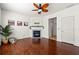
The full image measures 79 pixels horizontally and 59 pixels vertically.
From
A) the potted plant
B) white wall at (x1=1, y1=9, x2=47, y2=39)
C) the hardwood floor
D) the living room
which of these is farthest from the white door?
the potted plant

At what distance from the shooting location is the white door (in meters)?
1.92

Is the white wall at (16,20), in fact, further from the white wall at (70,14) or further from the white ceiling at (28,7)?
the white wall at (70,14)

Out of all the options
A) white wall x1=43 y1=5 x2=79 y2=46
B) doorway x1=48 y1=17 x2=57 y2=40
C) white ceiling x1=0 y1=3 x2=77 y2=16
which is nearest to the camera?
white ceiling x1=0 y1=3 x2=77 y2=16

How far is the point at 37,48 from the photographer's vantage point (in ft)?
6.35

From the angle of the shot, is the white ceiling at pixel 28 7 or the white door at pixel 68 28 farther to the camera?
the white door at pixel 68 28

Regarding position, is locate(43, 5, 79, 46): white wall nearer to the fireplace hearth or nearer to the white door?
the white door

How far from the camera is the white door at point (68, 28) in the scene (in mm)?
1924

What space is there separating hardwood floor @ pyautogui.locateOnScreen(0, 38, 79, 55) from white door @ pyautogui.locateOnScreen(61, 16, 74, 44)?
104 millimetres

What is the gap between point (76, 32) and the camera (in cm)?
190

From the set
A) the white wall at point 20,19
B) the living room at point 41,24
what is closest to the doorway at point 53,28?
the living room at point 41,24

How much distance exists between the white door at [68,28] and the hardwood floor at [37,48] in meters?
0.10
